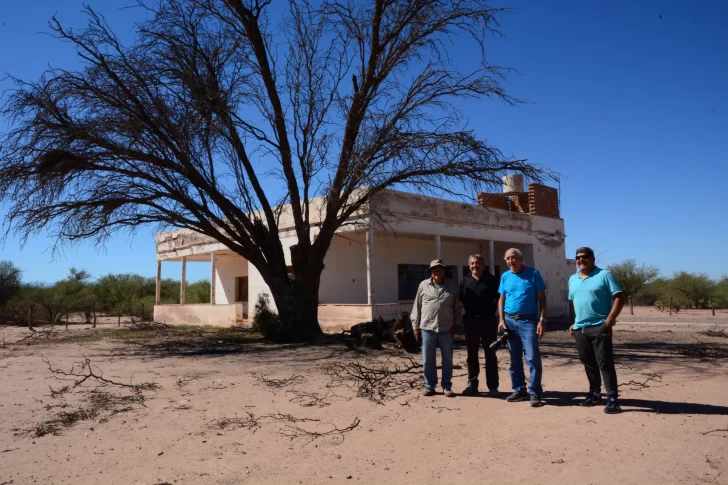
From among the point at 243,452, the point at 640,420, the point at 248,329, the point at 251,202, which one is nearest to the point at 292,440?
the point at 243,452

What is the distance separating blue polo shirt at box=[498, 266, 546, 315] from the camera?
5.98 metres

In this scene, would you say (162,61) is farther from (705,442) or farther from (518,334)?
(705,442)

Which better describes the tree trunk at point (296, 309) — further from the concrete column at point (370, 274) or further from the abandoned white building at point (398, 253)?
the concrete column at point (370, 274)

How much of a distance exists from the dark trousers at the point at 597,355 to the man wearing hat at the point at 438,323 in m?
1.46

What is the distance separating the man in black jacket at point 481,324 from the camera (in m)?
6.47

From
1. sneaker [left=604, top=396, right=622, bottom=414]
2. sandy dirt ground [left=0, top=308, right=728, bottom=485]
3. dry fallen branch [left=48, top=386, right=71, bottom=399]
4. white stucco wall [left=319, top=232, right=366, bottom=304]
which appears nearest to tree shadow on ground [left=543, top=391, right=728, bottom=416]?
sandy dirt ground [left=0, top=308, right=728, bottom=485]

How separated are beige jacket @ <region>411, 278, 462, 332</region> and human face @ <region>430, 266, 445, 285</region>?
0.07m

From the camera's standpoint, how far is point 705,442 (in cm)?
436

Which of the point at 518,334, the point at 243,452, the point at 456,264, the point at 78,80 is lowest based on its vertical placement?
the point at 243,452

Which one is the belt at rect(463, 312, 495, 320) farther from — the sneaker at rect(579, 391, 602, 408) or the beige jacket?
the sneaker at rect(579, 391, 602, 408)

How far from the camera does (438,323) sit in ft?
21.4

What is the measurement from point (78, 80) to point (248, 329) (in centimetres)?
970

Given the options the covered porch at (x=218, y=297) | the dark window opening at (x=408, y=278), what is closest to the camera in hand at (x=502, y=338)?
the dark window opening at (x=408, y=278)

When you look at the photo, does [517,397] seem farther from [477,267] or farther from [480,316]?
[477,267]
